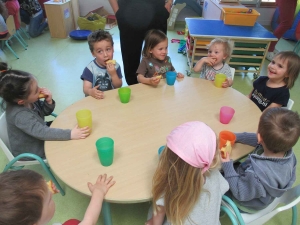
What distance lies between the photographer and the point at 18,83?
1.36m

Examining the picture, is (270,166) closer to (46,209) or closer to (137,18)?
(46,209)

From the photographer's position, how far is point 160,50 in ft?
6.61

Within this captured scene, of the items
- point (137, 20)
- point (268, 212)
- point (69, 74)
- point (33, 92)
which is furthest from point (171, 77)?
point (69, 74)

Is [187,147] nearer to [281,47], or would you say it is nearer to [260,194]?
[260,194]

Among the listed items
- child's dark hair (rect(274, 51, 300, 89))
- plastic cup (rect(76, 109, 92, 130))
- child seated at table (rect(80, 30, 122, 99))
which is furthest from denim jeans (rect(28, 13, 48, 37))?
child's dark hair (rect(274, 51, 300, 89))

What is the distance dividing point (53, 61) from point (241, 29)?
2963mm

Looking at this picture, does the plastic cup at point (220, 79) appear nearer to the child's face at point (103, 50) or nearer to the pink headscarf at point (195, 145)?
the child's face at point (103, 50)

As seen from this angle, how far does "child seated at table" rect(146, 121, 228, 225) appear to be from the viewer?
0.85 meters

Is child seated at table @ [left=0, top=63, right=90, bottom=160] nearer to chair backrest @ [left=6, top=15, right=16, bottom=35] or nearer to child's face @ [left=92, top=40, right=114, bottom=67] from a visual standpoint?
child's face @ [left=92, top=40, right=114, bottom=67]

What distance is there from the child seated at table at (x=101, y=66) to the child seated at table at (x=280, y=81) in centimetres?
119

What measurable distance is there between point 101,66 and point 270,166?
1443 millimetres


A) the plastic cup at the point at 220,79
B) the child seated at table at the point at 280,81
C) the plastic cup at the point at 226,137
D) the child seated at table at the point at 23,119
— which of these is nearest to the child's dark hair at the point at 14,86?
the child seated at table at the point at 23,119

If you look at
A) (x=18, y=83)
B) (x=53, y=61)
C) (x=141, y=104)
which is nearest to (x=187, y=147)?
(x=141, y=104)

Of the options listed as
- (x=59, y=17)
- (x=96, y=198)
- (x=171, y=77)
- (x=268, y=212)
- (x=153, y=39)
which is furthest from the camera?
(x=59, y=17)
